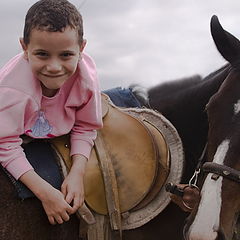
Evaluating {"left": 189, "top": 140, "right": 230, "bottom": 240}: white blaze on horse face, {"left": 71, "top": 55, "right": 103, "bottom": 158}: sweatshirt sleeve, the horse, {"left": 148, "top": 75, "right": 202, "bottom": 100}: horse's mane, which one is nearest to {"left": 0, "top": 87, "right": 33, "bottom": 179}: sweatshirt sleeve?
the horse

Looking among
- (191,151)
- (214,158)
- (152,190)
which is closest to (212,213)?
(214,158)

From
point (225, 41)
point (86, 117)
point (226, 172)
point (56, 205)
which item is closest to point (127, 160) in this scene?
point (86, 117)

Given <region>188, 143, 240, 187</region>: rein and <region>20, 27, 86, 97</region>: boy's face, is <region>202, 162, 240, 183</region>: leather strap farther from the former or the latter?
<region>20, 27, 86, 97</region>: boy's face

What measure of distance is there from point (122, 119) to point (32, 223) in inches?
35.4

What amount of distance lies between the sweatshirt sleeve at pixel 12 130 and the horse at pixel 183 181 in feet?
0.40

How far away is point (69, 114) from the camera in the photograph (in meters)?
2.98

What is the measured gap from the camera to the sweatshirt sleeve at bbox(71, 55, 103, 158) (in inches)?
118

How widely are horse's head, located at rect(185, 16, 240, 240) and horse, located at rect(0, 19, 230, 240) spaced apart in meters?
0.37

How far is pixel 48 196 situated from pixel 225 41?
1.33m

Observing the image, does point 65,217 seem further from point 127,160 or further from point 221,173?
point 221,173

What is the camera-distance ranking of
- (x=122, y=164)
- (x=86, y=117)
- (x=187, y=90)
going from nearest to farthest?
(x=86, y=117) < (x=122, y=164) < (x=187, y=90)

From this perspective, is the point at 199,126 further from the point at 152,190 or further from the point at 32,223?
the point at 32,223

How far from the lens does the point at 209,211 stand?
262 cm

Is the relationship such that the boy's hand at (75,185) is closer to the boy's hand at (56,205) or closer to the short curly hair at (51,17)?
the boy's hand at (56,205)
